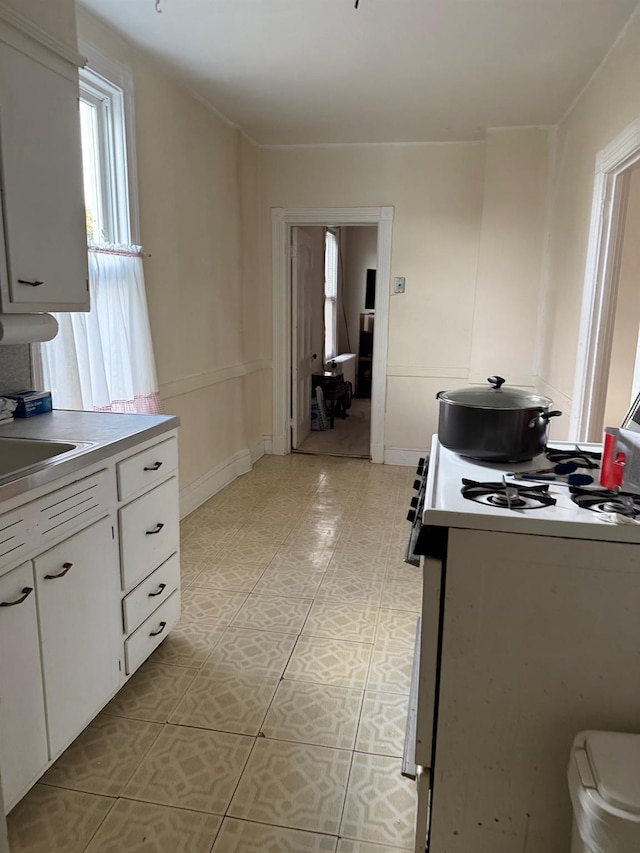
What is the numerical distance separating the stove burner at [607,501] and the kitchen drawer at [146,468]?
133cm

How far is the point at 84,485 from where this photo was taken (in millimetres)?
1662

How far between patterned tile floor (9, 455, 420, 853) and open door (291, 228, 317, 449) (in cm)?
227

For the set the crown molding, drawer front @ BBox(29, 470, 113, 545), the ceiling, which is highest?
the ceiling

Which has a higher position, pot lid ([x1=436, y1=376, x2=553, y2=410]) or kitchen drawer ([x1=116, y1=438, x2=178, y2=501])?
pot lid ([x1=436, y1=376, x2=553, y2=410])

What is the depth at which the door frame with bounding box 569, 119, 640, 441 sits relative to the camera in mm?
2836

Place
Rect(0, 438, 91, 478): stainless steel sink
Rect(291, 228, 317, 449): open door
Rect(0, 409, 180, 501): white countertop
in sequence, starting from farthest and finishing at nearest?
Rect(291, 228, 317, 449): open door, Rect(0, 438, 91, 478): stainless steel sink, Rect(0, 409, 180, 501): white countertop

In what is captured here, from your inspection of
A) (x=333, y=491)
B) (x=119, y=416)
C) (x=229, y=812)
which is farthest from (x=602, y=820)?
(x=333, y=491)

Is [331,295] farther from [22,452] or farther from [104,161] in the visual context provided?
[22,452]

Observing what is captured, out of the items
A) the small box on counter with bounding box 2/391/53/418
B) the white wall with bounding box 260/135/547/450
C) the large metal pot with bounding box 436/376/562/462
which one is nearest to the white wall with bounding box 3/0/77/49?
the small box on counter with bounding box 2/391/53/418

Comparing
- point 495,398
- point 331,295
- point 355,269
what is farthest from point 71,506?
point 355,269

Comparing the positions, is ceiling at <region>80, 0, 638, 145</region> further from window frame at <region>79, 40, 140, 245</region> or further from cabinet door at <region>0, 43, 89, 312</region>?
cabinet door at <region>0, 43, 89, 312</region>

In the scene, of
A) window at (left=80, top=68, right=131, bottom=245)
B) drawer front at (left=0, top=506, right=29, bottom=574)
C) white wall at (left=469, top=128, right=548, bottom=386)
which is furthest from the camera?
white wall at (left=469, top=128, right=548, bottom=386)

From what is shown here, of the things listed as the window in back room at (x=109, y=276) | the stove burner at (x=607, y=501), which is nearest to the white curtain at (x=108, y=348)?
the window in back room at (x=109, y=276)

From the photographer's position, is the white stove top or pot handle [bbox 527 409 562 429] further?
pot handle [bbox 527 409 562 429]
